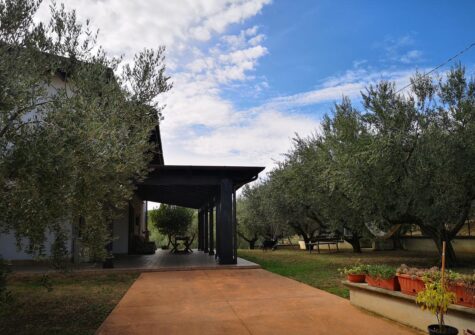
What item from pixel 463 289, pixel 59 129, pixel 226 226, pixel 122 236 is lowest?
pixel 463 289

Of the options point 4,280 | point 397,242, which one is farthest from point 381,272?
point 397,242

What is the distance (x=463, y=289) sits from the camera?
14.0 ft

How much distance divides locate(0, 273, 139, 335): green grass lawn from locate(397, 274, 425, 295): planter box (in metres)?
4.01

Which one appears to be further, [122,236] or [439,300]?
[122,236]

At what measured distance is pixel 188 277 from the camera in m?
10.3

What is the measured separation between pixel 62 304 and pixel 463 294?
20.2 ft

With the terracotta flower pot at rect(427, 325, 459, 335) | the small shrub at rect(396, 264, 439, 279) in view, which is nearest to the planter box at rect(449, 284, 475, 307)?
the small shrub at rect(396, 264, 439, 279)

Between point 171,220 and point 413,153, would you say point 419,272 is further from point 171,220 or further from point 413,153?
point 171,220

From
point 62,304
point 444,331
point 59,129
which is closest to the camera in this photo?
point 444,331

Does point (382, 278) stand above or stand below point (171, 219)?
below

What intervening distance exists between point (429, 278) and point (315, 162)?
1043 centimetres

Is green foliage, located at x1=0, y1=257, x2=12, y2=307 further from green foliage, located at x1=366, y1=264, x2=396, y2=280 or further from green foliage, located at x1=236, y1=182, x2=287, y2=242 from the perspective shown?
green foliage, located at x1=236, y1=182, x2=287, y2=242

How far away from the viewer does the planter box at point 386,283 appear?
5.40 meters

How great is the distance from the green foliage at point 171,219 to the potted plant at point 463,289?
71.3ft
